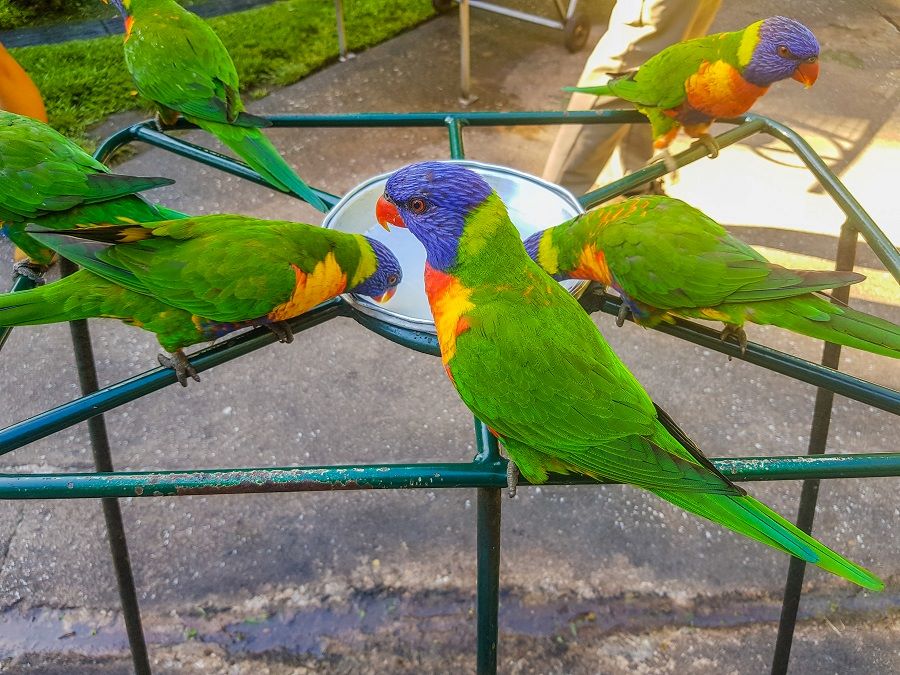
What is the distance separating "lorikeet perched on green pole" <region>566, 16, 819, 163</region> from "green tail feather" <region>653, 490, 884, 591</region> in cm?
88

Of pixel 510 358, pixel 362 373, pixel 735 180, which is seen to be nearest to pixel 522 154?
pixel 735 180

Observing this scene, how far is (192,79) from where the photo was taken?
156cm

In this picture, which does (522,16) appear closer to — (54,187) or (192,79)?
Answer: (192,79)

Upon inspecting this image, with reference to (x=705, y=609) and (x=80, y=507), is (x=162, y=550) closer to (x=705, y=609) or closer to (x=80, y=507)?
(x=80, y=507)

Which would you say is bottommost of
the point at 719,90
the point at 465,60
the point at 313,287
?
the point at 465,60

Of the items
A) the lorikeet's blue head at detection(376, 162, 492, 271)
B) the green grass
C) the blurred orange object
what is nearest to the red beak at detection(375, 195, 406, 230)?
the lorikeet's blue head at detection(376, 162, 492, 271)

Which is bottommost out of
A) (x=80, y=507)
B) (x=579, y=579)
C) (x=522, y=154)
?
(x=80, y=507)

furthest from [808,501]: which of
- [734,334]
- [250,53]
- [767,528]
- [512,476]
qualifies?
[250,53]

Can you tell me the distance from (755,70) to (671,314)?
715 millimetres

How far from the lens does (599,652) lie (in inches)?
67.4

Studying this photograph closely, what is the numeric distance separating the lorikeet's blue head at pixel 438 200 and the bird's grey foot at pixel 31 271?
619 millimetres

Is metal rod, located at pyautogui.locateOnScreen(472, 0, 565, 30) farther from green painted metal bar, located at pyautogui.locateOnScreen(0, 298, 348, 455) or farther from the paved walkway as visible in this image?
green painted metal bar, located at pyautogui.locateOnScreen(0, 298, 348, 455)

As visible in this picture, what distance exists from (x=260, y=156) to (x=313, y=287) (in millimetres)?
511

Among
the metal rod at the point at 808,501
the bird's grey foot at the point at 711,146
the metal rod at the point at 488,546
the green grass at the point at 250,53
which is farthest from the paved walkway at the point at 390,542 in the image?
the green grass at the point at 250,53
